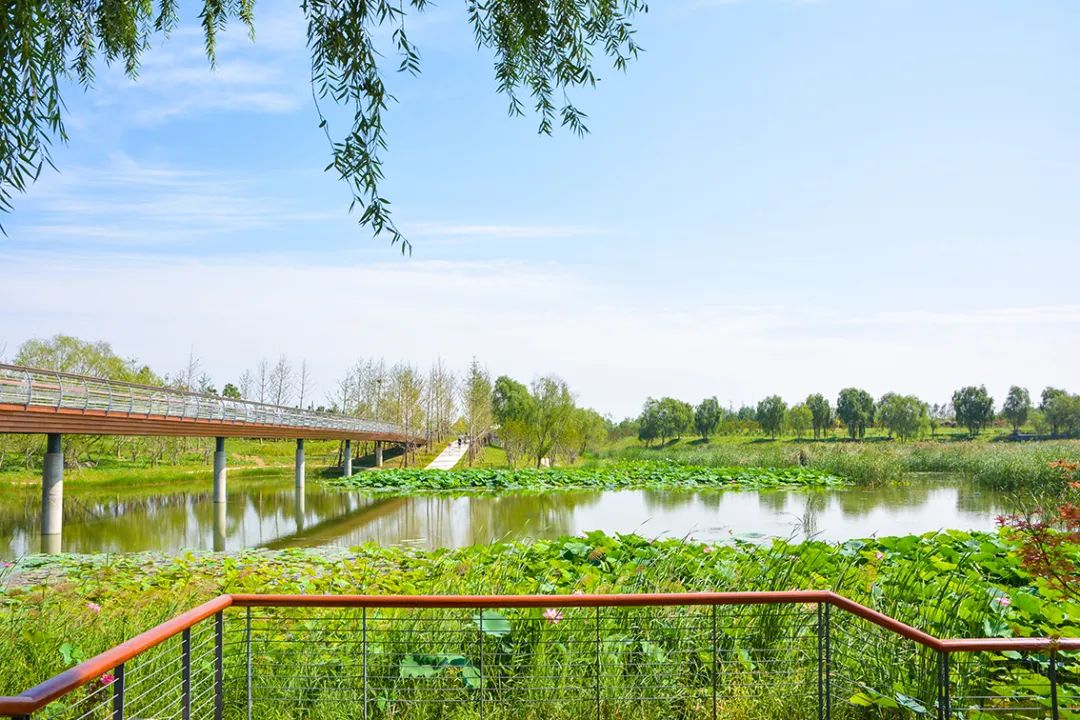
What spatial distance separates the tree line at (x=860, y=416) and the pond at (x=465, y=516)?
42831 millimetres

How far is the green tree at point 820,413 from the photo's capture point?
6912cm

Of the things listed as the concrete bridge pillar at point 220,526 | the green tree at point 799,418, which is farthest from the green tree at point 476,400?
the green tree at point 799,418

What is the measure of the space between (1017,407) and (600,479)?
5683cm

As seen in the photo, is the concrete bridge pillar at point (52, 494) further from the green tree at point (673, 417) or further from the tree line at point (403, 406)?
the green tree at point (673, 417)

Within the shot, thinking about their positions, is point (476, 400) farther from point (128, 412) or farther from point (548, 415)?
point (128, 412)

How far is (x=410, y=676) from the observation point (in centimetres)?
405

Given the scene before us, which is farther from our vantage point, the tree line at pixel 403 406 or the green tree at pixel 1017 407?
the green tree at pixel 1017 407

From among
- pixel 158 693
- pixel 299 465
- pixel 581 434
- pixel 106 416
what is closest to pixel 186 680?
pixel 158 693

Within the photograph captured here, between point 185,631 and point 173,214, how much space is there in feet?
32.7

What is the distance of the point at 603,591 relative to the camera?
19.5 ft

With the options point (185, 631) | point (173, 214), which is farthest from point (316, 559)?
point (185, 631)

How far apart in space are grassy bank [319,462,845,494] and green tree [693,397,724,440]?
141 feet

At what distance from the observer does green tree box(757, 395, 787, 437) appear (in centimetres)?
6831

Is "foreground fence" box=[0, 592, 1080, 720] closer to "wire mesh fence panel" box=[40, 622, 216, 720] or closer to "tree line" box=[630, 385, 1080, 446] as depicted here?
"wire mesh fence panel" box=[40, 622, 216, 720]
